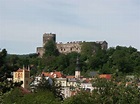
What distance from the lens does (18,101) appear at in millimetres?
30672

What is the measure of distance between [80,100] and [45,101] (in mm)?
1973

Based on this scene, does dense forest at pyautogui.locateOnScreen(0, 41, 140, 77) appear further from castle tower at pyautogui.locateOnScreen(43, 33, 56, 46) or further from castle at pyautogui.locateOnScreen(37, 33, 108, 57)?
castle tower at pyautogui.locateOnScreen(43, 33, 56, 46)

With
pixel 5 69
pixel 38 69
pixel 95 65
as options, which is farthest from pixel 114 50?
pixel 5 69

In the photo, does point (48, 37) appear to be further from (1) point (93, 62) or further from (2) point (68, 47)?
(1) point (93, 62)

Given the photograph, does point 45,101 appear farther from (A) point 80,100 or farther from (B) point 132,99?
(B) point 132,99

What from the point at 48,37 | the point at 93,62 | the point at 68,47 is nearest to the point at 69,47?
the point at 68,47

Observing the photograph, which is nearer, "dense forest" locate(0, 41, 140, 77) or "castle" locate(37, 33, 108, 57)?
"dense forest" locate(0, 41, 140, 77)

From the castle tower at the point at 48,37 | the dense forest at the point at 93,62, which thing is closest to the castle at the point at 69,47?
the castle tower at the point at 48,37

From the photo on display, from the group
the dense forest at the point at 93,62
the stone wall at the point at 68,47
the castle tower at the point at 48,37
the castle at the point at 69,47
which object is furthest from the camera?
the castle tower at the point at 48,37

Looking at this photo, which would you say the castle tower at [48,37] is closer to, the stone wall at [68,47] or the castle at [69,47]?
the castle at [69,47]

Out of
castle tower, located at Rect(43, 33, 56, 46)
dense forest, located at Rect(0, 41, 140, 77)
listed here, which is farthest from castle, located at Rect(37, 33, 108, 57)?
dense forest, located at Rect(0, 41, 140, 77)

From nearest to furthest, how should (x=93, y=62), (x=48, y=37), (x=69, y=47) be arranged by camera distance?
(x=93, y=62) → (x=69, y=47) → (x=48, y=37)

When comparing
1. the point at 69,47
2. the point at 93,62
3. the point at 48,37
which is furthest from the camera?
the point at 48,37

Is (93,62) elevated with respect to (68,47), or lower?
lower
